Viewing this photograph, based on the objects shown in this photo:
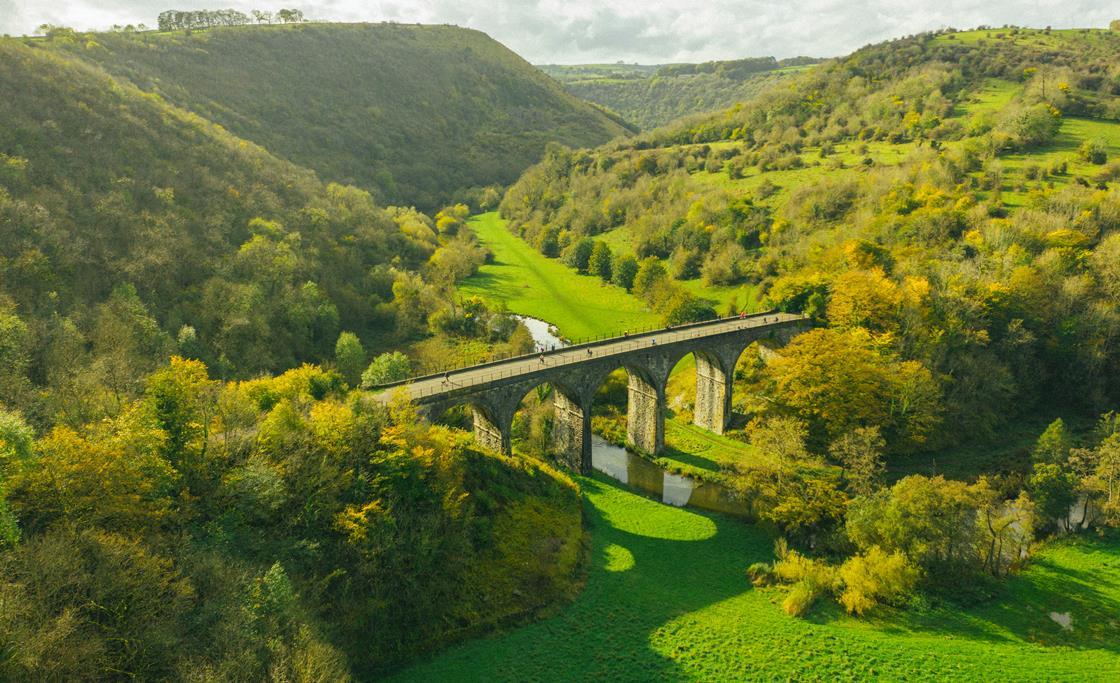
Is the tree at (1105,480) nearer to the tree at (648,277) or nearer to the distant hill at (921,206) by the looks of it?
the distant hill at (921,206)

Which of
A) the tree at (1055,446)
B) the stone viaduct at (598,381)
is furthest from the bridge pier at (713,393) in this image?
the tree at (1055,446)

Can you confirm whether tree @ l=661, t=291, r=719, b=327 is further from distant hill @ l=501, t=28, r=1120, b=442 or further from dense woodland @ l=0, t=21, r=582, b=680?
dense woodland @ l=0, t=21, r=582, b=680

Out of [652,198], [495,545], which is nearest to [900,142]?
[652,198]

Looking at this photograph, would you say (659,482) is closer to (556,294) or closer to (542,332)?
(542,332)

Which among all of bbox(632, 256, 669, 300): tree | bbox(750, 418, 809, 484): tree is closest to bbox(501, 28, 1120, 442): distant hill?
Result: bbox(632, 256, 669, 300): tree

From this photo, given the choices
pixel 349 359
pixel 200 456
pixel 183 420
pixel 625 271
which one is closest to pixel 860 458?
pixel 200 456

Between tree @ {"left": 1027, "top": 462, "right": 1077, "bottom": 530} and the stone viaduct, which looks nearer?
tree @ {"left": 1027, "top": 462, "right": 1077, "bottom": 530}
